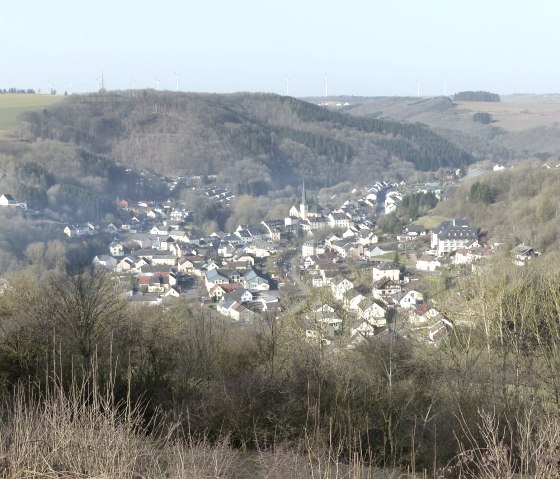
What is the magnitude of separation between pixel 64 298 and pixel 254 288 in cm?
1243

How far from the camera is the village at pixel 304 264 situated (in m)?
10.3

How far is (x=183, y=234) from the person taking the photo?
99.9 ft

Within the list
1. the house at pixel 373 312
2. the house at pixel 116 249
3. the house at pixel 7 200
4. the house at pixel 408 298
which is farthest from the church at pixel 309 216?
the house at pixel 373 312

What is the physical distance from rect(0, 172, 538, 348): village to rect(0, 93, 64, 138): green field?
10.4 m

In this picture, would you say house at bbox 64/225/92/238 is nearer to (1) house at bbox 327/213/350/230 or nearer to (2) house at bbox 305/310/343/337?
(1) house at bbox 327/213/350/230

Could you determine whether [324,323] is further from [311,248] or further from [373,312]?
[311,248]

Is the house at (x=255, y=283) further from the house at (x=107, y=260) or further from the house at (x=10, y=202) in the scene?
the house at (x=10, y=202)

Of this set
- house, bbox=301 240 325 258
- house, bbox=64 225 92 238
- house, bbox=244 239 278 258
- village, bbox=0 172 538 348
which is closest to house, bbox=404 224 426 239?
village, bbox=0 172 538 348

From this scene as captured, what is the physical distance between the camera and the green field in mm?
41938

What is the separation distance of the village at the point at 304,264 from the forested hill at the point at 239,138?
9273 mm

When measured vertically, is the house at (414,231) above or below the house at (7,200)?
below

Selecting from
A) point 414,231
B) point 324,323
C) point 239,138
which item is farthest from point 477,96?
point 324,323

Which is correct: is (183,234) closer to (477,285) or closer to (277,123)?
(477,285)

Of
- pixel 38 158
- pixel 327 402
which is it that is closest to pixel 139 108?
pixel 38 158
